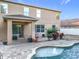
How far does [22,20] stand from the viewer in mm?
20500

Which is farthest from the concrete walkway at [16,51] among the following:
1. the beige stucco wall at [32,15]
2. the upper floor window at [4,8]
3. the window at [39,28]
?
the window at [39,28]

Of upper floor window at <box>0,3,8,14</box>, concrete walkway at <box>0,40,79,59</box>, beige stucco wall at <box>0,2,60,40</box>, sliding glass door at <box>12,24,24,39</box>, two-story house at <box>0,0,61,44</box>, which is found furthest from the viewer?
sliding glass door at <box>12,24,24,39</box>

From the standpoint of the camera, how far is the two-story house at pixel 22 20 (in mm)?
19764

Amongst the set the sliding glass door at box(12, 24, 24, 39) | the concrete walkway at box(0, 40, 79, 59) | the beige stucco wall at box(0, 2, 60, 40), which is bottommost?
the concrete walkway at box(0, 40, 79, 59)

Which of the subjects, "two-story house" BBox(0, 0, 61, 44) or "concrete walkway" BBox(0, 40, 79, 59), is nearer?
"concrete walkway" BBox(0, 40, 79, 59)

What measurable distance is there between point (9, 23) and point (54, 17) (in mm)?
12351

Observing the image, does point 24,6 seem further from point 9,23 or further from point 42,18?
point 9,23

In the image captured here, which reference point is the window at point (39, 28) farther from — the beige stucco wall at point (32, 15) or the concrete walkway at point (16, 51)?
the concrete walkway at point (16, 51)

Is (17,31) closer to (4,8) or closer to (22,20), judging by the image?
(22,20)

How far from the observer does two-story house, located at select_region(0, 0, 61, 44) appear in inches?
778

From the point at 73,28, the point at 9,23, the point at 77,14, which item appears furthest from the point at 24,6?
the point at 77,14

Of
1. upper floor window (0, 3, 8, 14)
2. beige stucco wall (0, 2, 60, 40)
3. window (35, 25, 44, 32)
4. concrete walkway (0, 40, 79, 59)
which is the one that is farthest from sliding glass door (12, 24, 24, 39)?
concrete walkway (0, 40, 79, 59)

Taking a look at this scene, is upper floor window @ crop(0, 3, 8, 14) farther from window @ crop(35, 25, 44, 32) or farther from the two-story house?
window @ crop(35, 25, 44, 32)

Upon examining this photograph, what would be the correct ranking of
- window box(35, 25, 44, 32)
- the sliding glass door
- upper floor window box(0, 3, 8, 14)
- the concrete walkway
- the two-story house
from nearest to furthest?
the concrete walkway → the two-story house → upper floor window box(0, 3, 8, 14) → the sliding glass door → window box(35, 25, 44, 32)
